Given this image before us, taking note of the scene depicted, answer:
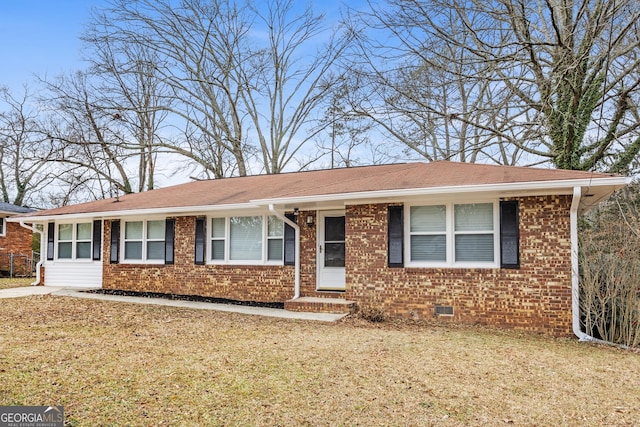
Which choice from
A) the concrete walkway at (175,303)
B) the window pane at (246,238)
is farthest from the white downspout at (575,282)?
the window pane at (246,238)

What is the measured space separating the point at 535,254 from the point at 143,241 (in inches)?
381

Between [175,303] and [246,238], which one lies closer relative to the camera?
[175,303]

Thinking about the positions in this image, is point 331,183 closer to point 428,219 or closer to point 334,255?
point 334,255

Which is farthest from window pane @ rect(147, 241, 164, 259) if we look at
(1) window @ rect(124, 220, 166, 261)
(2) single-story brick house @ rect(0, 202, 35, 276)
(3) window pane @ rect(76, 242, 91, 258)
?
(2) single-story brick house @ rect(0, 202, 35, 276)

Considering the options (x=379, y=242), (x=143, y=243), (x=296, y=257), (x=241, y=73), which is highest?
(x=241, y=73)

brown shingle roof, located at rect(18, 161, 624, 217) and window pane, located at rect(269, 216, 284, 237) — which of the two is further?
window pane, located at rect(269, 216, 284, 237)

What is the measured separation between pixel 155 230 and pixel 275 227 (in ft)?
12.2

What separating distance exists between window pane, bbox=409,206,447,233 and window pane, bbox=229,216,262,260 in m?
3.88

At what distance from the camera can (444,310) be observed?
28.6ft

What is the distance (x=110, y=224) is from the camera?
525 inches

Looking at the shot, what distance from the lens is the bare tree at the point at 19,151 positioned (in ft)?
88.4

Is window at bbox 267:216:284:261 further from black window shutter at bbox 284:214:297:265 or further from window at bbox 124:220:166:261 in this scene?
window at bbox 124:220:166:261

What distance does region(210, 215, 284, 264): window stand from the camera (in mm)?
11070

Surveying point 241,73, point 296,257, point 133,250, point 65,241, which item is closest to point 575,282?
point 296,257
